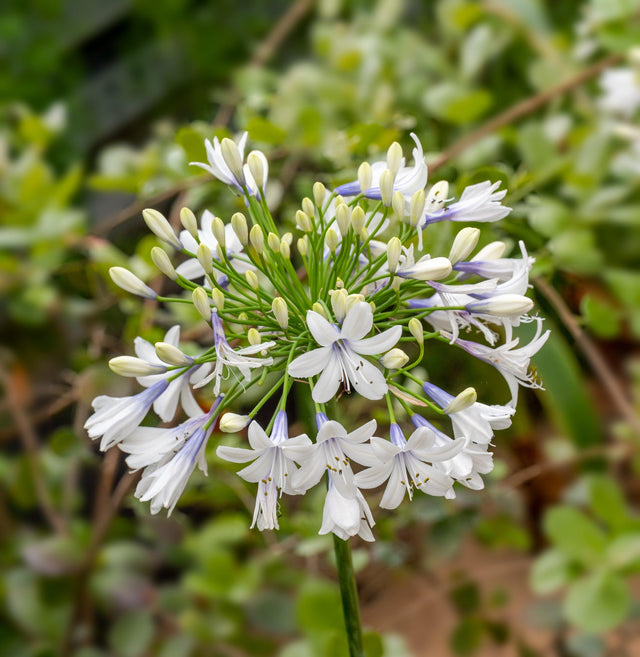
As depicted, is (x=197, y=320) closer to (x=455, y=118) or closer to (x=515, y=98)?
(x=455, y=118)

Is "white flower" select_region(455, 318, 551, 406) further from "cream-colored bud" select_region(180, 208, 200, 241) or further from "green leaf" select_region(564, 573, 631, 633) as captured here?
"green leaf" select_region(564, 573, 631, 633)

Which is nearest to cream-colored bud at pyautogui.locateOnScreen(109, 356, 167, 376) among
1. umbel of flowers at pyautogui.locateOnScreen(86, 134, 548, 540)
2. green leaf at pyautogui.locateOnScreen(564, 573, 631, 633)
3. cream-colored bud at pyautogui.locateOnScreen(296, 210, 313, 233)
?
umbel of flowers at pyautogui.locateOnScreen(86, 134, 548, 540)

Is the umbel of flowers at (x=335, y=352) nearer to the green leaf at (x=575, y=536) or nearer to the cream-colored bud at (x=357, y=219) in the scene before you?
the cream-colored bud at (x=357, y=219)

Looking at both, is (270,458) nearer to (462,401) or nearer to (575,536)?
(462,401)

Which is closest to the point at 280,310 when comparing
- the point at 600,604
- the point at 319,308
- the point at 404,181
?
the point at 319,308

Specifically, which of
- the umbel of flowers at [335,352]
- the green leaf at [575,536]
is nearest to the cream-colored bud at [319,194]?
the umbel of flowers at [335,352]

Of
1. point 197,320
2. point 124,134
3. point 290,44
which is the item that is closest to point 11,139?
point 124,134
